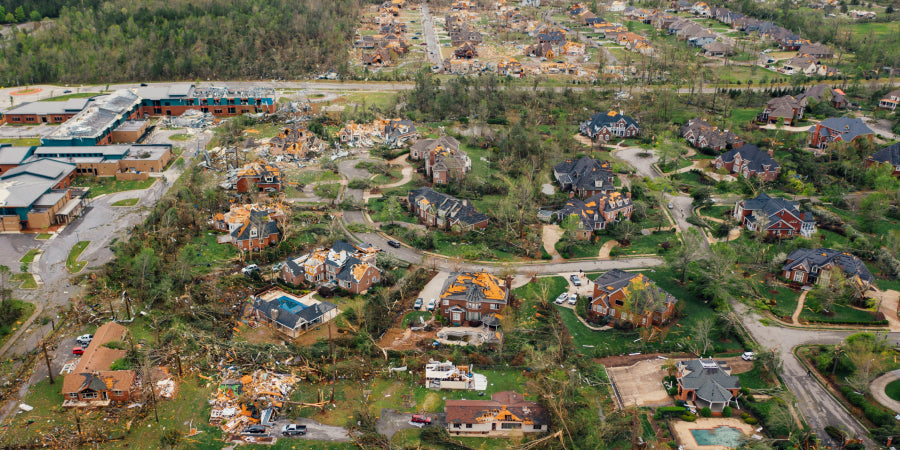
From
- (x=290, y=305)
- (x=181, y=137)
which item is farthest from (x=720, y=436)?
(x=181, y=137)

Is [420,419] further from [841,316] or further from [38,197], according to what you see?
[38,197]

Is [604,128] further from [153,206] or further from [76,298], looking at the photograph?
[76,298]

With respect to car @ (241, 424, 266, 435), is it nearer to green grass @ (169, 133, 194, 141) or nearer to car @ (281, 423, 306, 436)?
car @ (281, 423, 306, 436)

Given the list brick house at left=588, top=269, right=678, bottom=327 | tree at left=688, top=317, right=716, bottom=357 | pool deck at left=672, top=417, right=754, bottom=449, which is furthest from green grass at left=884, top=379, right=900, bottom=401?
brick house at left=588, top=269, right=678, bottom=327

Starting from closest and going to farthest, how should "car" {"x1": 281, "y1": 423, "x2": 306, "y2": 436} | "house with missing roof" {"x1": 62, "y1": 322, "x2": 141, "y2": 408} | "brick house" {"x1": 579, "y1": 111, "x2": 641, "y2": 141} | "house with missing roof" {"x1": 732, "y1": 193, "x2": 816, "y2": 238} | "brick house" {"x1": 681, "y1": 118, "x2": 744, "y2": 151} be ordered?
"car" {"x1": 281, "y1": 423, "x2": 306, "y2": 436}
"house with missing roof" {"x1": 62, "y1": 322, "x2": 141, "y2": 408}
"house with missing roof" {"x1": 732, "y1": 193, "x2": 816, "y2": 238}
"brick house" {"x1": 681, "y1": 118, "x2": 744, "y2": 151}
"brick house" {"x1": 579, "y1": 111, "x2": 641, "y2": 141}

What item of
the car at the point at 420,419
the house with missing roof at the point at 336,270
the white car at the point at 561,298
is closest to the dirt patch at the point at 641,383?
the white car at the point at 561,298
